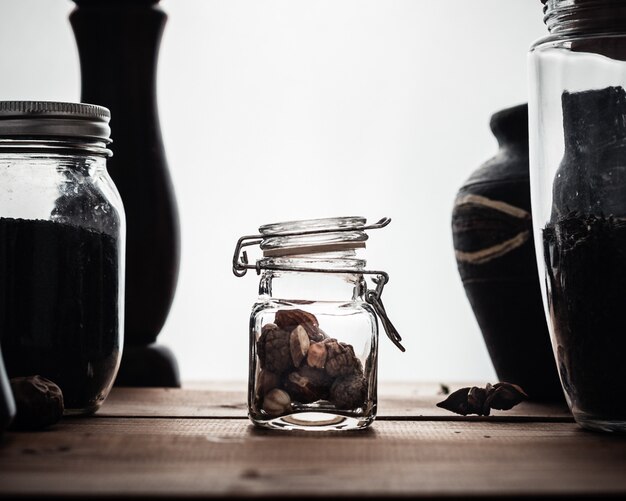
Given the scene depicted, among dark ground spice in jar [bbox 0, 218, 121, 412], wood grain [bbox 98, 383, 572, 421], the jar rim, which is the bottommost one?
wood grain [bbox 98, 383, 572, 421]

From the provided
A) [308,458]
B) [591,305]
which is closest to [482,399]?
[591,305]

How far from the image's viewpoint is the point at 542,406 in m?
0.90

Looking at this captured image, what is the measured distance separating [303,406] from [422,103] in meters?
0.93

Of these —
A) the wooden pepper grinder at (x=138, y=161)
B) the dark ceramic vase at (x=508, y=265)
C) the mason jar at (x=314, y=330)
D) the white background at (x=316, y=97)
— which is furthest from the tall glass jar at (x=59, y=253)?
the white background at (x=316, y=97)

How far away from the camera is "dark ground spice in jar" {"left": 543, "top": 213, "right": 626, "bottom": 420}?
0.66 metres

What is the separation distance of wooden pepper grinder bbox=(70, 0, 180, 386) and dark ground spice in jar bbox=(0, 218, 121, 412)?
313 mm

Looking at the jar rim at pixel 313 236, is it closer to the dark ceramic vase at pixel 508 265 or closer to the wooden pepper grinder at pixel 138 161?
the dark ceramic vase at pixel 508 265

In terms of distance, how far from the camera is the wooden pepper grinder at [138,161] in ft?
3.45

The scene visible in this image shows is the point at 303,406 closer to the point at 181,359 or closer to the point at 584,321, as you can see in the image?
the point at 584,321

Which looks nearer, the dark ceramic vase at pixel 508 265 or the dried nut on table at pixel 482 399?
the dried nut on table at pixel 482 399

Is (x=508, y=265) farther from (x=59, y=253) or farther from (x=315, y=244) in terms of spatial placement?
(x=59, y=253)

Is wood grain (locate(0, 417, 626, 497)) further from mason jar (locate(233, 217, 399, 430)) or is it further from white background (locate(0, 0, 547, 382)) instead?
white background (locate(0, 0, 547, 382))

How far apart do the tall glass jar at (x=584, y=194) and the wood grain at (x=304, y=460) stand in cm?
5

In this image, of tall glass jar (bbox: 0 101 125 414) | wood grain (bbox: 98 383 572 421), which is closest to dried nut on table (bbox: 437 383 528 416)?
→ wood grain (bbox: 98 383 572 421)
